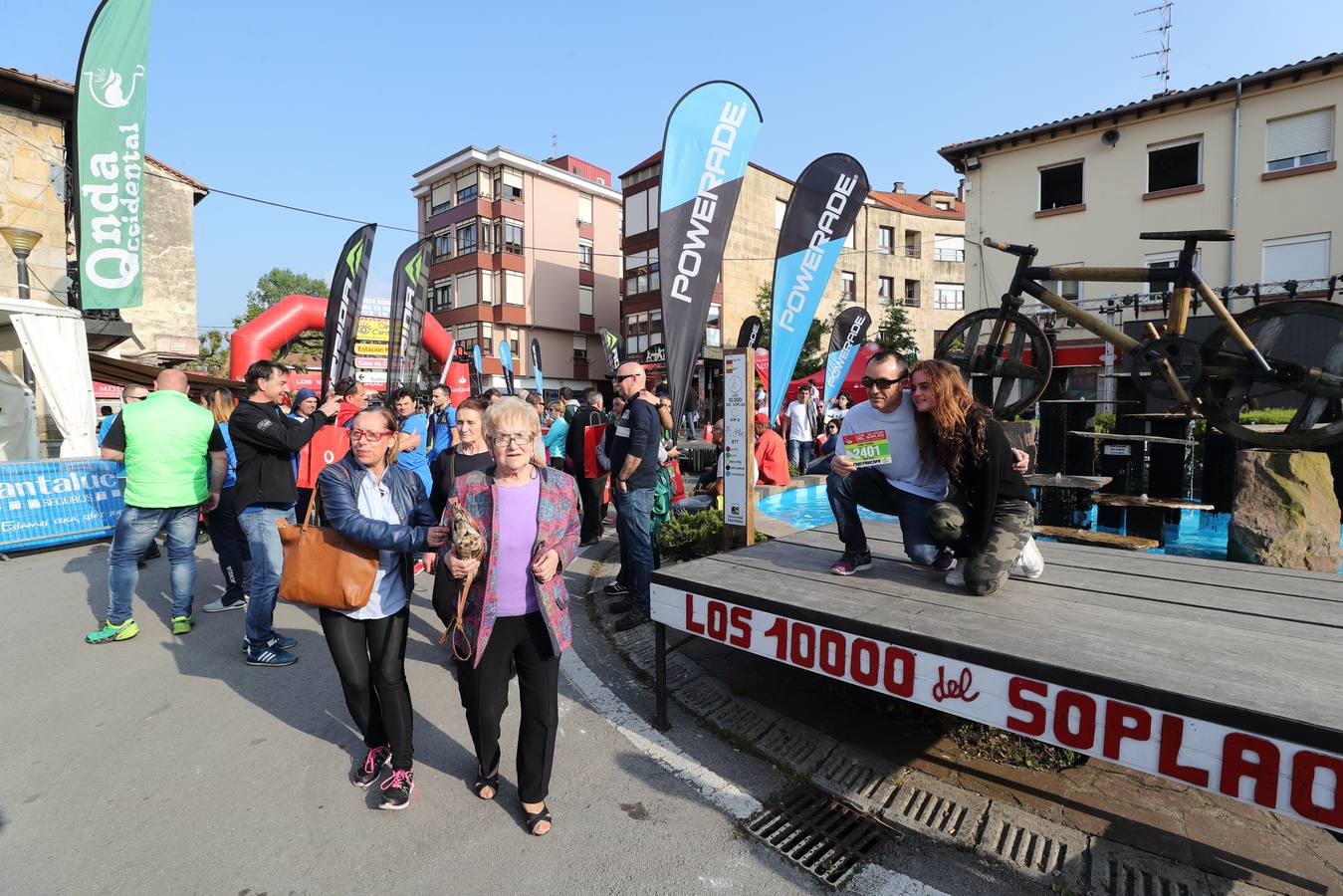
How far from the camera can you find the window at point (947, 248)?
128 feet

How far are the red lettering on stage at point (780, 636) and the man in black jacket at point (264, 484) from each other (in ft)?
11.3

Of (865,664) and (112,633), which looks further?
(112,633)

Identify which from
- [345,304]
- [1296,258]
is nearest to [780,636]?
[345,304]

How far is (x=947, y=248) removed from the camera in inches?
1551

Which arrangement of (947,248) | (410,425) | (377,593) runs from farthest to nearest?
(947,248)
(410,425)
(377,593)

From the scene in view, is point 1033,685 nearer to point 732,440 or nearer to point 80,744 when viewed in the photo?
point 732,440

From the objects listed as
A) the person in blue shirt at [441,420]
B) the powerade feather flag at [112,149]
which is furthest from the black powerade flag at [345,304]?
the person in blue shirt at [441,420]

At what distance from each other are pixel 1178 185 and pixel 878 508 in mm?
22571

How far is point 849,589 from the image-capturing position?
3332mm

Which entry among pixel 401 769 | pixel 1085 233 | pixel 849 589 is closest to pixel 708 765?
pixel 849 589

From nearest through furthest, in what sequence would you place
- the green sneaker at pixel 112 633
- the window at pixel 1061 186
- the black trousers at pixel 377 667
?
1. the black trousers at pixel 377 667
2. the green sneaker at pixel 112 633
3. the window at pixel 1061 186

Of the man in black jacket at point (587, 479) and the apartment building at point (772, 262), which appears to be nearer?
the man in black jacket at point (587, 479)

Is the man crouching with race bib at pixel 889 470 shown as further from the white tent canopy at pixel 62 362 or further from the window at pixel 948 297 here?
the window at pixel 948 297

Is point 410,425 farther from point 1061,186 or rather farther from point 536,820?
point 1061,186
